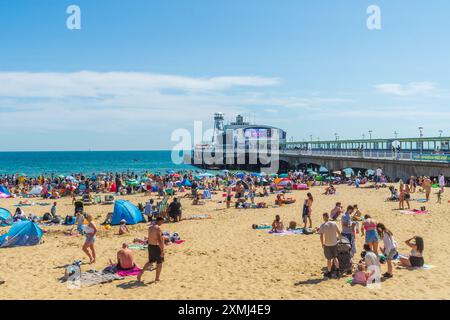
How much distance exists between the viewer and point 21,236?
12.6 m

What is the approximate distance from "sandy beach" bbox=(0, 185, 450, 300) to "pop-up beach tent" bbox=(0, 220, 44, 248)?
33cm

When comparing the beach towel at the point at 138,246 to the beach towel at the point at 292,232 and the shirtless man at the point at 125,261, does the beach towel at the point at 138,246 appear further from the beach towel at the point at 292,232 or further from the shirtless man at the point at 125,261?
the beach towel at the point at 292,232

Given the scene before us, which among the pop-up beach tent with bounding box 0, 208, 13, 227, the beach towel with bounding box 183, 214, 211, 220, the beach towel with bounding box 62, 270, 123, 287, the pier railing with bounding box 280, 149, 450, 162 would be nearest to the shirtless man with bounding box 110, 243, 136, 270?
the beach towel with bounding box 62, 270, 123, 287

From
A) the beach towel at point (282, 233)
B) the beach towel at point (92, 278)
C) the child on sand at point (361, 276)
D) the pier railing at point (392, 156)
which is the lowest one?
the beach towel at point (92, 278)

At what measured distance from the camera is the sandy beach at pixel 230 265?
310 inches

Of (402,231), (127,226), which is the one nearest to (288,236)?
(402,231)

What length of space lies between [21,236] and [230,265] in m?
6.75

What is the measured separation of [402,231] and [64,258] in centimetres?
1016

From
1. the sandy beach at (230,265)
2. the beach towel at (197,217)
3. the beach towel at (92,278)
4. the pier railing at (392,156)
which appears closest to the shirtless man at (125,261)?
the beach towel at (92,278)

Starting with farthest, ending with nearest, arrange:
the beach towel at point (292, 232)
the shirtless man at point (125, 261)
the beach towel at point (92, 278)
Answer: the beach towel at point (292, 232) → the shirtless man at point (125, 261) → the beach towel at point (92, 278)

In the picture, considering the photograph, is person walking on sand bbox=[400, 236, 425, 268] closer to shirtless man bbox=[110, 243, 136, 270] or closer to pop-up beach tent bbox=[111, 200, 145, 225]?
shirtless man bbox=[110, 243, 136, 270]

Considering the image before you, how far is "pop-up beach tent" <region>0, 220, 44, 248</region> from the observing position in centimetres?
1240

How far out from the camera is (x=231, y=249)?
11.7 metres

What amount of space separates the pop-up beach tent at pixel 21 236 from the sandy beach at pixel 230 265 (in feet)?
1.08
